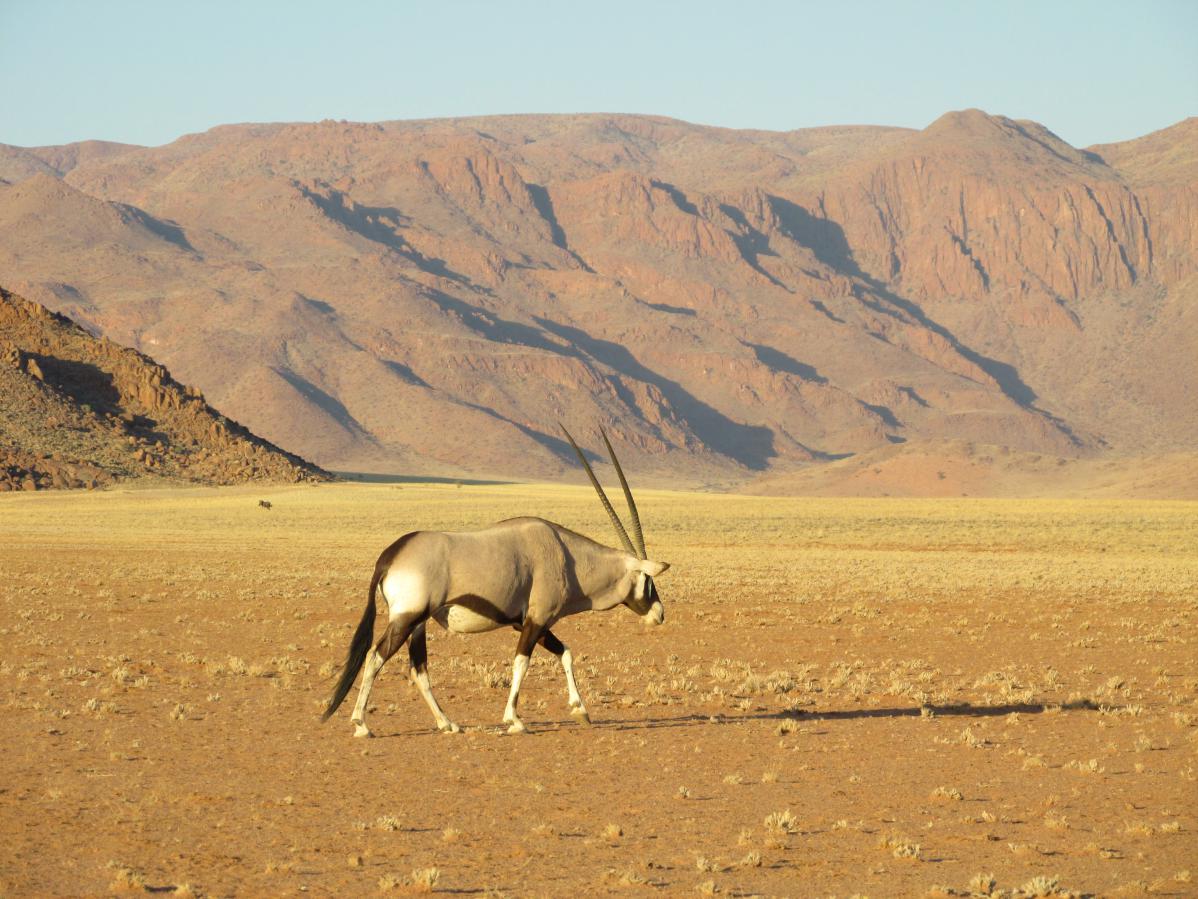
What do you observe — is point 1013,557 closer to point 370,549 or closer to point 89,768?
point 370,549

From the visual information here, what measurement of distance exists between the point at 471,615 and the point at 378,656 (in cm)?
98

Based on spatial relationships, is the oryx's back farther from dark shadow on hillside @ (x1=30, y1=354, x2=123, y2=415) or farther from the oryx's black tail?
dark shadow on hillside @ (x1=30, y1=354, x2=123, y2=415)

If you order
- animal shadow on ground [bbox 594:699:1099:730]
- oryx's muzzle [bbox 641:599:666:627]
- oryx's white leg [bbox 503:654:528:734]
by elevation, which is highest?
oryx's muzzle [bbox 641:599:666:627]

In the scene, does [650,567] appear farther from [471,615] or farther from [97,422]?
[97,422]

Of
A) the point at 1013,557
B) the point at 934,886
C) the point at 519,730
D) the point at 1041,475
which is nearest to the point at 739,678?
the point at 519,730

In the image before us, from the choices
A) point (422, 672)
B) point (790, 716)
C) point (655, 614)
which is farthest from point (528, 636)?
point (790, 716)

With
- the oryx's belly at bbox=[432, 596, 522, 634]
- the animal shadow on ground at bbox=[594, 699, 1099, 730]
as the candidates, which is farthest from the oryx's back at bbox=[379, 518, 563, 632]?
the animal shadow on ground at bbox=[594, 699, 1099, 730]

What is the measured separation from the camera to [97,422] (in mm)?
105688

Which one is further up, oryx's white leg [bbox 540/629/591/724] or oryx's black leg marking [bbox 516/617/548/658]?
oryx's black leg marking [bbox 516/617/548/658]

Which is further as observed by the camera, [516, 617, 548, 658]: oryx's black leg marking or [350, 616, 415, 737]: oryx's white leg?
[516, 617, 548, 658]: oryx's black leg marking

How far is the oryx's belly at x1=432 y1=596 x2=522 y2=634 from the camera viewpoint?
1345cm

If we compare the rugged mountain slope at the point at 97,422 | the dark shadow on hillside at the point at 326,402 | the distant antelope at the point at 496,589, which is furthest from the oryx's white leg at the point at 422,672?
the dark shadow on hillside at the point at 326,402

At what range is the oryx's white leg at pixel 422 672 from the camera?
13766 mm

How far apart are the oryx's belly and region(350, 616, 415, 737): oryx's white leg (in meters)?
0.32
